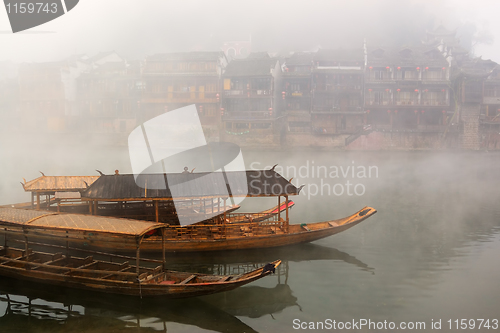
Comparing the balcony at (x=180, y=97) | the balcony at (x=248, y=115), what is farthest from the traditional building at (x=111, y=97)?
the balcony at (x=248, y=115)

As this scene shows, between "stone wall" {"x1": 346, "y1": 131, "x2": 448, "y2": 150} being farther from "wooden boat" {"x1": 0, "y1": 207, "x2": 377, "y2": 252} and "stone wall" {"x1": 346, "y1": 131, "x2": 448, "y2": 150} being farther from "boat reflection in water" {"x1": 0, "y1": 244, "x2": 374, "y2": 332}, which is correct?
"boat reflection in water" {"x1": 0, "y1": 244, "x2": 374, "y2": 332}

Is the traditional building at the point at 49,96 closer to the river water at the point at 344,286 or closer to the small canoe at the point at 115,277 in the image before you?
the river water at the point at 344,286

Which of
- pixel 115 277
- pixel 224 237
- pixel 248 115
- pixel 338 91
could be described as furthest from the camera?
pixel 338 91

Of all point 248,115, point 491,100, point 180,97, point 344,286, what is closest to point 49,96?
point 180,97

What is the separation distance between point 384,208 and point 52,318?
16779 millimetres

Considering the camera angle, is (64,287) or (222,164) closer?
(64,287)

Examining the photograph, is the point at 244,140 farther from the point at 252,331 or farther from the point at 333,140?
the point at 252,331

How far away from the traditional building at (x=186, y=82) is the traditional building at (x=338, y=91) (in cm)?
1023

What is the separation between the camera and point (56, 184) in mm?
13805

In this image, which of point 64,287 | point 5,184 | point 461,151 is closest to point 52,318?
point 64,287

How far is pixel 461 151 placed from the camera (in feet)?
128

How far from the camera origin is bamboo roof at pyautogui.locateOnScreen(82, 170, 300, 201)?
42.0 ft

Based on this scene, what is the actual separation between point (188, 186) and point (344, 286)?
Answer: 579 cm

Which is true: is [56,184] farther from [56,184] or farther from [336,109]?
[336,109]
